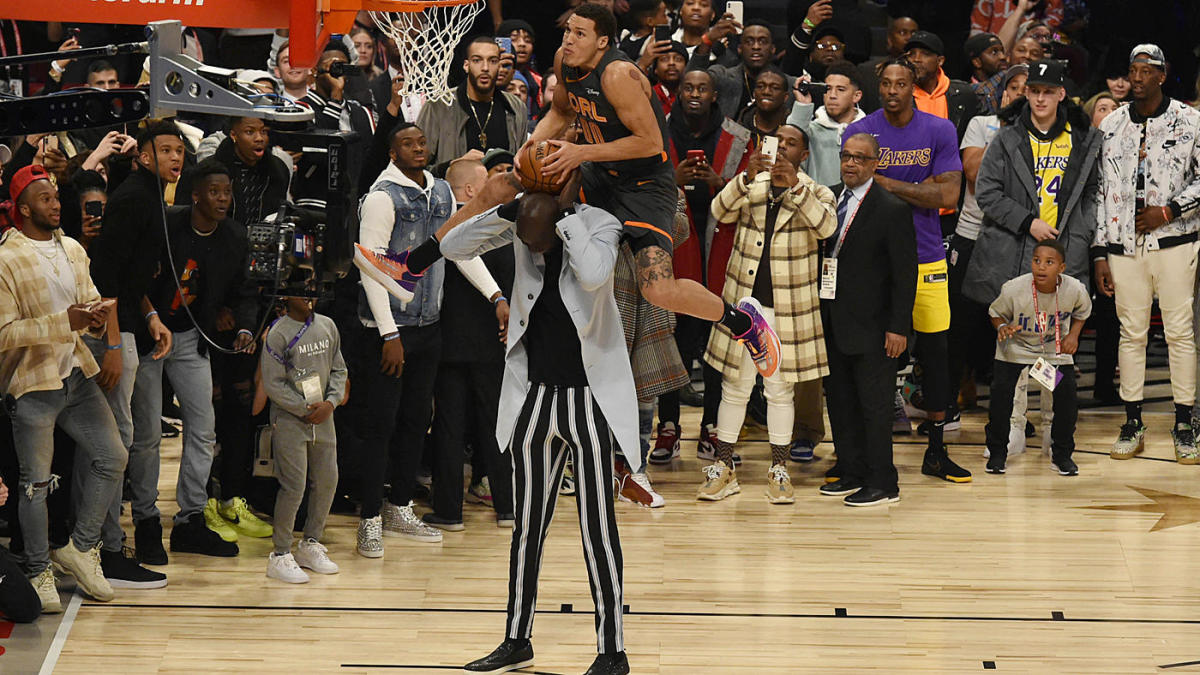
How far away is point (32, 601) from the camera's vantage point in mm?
6246

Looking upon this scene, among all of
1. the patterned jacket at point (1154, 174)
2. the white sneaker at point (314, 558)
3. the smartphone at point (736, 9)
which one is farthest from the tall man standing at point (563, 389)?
the smartphone at point (736, 9)

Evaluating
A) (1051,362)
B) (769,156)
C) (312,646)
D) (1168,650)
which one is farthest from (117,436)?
(1051,362)

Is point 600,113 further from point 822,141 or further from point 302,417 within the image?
point 822,141

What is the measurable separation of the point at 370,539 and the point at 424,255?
2066 mm

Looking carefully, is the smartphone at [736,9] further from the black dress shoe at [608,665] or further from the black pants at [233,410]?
the black dress shoe at [608,665]

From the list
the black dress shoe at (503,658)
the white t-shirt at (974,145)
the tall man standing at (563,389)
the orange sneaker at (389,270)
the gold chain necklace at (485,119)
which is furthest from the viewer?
Answer: the white t-shirt at (974,145)

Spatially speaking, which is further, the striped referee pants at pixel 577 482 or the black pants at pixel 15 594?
the black pants at pixel 15 594

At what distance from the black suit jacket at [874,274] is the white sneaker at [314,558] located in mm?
2871

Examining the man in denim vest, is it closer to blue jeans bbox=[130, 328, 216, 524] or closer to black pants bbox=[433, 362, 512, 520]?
black pants bbox=[433, 362, 512, 520]

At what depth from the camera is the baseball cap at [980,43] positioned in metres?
10.5

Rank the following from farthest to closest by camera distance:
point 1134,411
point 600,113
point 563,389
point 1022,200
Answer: point 1134,411 → point 1022,200 → point 600,113 → point 563,389

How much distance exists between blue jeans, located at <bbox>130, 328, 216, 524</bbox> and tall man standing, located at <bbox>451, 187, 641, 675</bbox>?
79.6 inches

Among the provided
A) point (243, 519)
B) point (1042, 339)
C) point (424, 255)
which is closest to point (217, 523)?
point (243, 519)

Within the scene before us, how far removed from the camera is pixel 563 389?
5.47m
